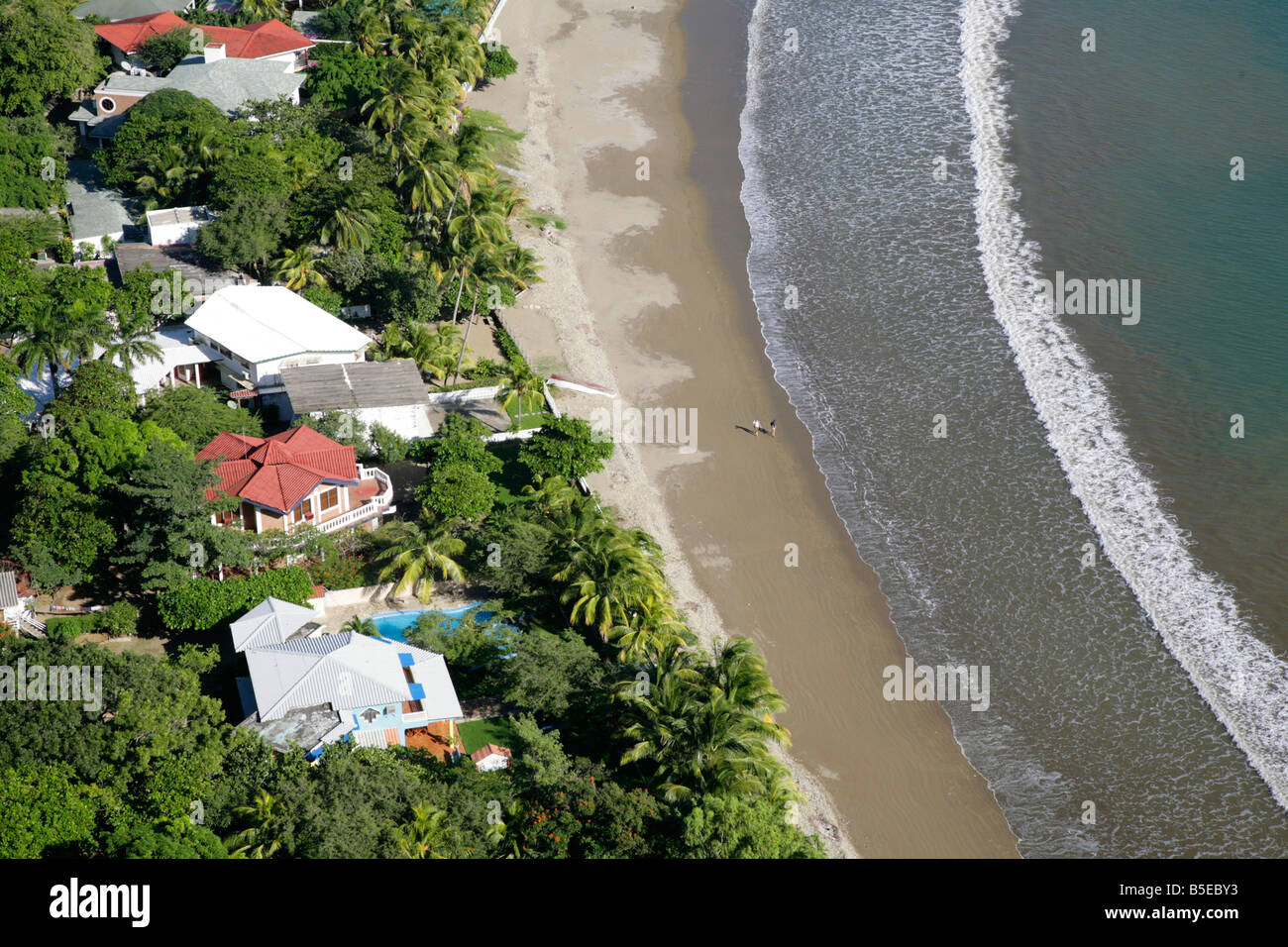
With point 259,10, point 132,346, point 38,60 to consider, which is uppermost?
point 259,10

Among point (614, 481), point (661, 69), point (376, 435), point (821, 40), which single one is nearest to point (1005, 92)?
point (821, 40)

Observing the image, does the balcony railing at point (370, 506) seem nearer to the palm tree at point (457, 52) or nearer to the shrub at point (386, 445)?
the shrub at point (386, 445)

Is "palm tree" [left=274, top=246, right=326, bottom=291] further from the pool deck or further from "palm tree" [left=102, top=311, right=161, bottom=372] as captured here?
the pool deck

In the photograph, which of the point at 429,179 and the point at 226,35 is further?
the point at 226,35

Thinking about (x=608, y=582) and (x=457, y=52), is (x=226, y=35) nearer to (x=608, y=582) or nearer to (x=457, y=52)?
(x=457, y=52)

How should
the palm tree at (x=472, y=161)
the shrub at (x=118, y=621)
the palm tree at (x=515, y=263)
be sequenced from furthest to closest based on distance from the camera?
1. the palm tree at (x=472, y=161)
2. the palm tree at (x=515, y=263)
3. the shrub at (x=118, y=621)

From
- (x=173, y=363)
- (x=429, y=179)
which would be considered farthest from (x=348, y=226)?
(x=173, y=363)

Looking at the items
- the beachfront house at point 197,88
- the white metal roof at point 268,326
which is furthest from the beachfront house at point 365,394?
the beachfront house at point 197,88
